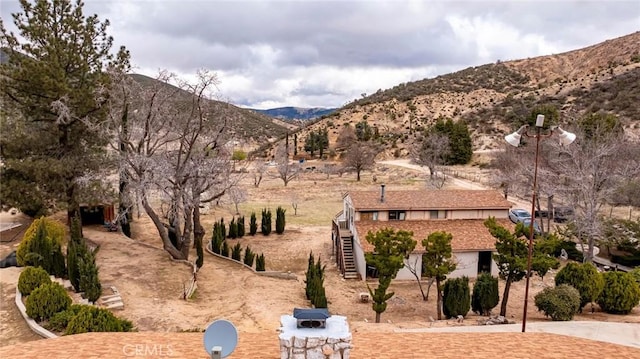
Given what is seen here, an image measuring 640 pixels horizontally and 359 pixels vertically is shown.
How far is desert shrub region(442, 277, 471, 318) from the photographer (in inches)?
→ 720

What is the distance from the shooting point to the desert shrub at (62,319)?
45.6ft

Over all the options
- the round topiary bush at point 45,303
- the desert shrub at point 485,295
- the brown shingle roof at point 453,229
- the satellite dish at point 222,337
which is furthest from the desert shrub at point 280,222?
→ the satellite dish at point 222,337

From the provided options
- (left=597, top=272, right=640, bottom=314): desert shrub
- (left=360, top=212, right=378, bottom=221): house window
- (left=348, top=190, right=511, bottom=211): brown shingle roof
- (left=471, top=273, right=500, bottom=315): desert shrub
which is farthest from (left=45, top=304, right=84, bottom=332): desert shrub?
(left=597, top=272, right=640, bottom=314): desert shrub

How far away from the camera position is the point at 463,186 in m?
49.9

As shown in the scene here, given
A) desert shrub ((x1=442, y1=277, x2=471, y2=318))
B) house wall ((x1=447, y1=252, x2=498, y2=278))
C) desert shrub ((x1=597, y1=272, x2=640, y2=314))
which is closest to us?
desert shrub ((x1=597, y1=272, x2=640, y2=314))

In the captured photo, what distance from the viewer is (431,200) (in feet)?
Result: 91.3

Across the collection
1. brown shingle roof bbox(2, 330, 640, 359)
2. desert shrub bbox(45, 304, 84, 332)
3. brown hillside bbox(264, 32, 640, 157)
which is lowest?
desert shrub bbox(45, 304, 84, 332)

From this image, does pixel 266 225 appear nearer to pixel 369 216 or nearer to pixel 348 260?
pixel 348 260

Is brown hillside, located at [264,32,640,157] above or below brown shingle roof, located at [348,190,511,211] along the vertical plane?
above

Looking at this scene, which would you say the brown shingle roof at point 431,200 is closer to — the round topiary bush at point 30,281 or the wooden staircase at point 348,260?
the wooden staircase at point 348,260

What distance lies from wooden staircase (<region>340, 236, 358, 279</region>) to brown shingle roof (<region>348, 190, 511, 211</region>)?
2.25m

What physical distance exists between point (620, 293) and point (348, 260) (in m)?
13.2

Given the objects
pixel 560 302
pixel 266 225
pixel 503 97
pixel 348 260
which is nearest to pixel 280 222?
pixel 266 225

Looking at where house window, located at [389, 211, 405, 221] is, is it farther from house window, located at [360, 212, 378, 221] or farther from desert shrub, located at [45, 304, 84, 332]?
desert shrub, located at [45, 304, 84, 332]
